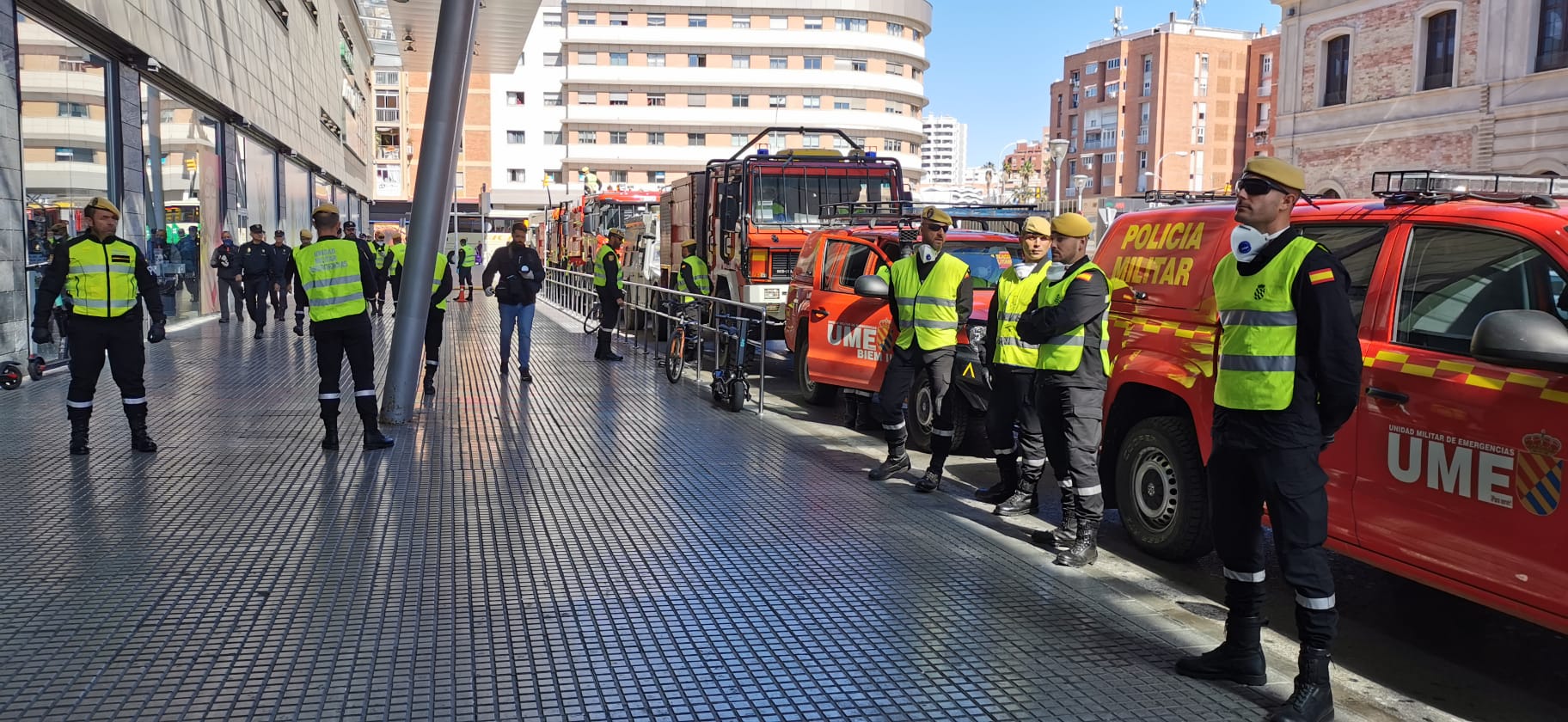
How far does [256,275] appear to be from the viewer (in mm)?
20406

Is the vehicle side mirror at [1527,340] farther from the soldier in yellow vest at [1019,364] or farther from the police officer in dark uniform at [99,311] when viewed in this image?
the police officer in dark uniform at [99,311]

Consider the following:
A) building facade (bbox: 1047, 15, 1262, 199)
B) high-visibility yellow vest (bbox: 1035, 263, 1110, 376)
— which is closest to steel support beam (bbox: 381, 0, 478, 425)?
high-visibility yellow vest (bbox: 1035, 263, 1110, 376)

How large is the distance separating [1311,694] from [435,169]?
9421 millimetres

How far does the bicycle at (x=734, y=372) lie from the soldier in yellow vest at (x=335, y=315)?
11.4 feet

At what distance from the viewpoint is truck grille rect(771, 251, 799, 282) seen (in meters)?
16.4

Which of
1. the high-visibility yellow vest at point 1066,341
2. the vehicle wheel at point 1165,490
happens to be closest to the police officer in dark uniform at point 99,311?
the high-visibility yellow vest at point 1066,341

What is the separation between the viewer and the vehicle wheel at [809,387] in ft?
Answer: 40.1

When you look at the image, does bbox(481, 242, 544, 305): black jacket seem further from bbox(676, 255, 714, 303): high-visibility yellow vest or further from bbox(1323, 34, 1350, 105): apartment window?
bbox(1323, 34, 1350, 105): apartment window

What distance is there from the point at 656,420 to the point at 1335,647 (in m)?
6.97

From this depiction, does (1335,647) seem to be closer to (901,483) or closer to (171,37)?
(901,483)

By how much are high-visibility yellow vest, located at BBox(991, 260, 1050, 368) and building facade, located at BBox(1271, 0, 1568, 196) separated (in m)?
28.8

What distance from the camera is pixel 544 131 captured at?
91.9m

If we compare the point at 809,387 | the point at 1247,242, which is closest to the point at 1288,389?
the point at 1247,242

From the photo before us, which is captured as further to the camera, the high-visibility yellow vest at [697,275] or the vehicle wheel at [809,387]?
the high-visibility yellow vest at [697,275]
